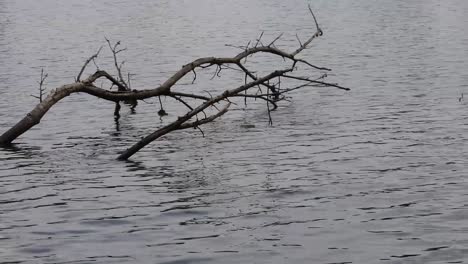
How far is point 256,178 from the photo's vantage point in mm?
19219

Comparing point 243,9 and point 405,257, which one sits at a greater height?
point 405,257

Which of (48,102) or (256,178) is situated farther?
(48,102)

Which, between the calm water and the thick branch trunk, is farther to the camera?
the thick branch trunk

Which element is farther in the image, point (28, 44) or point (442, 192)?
point (28, 44)

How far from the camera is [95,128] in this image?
88.7 feet

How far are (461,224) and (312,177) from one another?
Answer: 467 centimetres

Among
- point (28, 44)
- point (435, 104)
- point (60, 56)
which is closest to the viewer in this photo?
point (435, 104)

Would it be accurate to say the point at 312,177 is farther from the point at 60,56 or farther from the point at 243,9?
the point at 243,9

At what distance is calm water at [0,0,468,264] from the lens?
46.9 ft

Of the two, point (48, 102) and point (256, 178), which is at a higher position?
point (48, 102)

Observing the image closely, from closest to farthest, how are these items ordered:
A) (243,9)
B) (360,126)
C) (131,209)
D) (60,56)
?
(131,209), (360,126), (60,56), (243,9)

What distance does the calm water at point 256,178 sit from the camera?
1429cm

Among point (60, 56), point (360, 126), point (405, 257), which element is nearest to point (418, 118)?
point (360, 126)

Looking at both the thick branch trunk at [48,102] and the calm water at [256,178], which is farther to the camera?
A: the thick branch trunk at [48,102]
